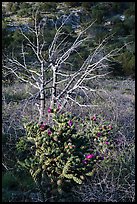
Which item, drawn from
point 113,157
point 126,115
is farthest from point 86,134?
point 126,115

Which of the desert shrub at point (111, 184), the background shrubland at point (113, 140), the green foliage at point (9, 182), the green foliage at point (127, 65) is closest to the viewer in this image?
the desert shrub at point (111, 184)

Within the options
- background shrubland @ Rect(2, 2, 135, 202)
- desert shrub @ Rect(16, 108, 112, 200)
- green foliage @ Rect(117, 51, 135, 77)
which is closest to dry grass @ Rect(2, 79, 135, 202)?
background shrubland @ Rect(2, 2, 135, 202)

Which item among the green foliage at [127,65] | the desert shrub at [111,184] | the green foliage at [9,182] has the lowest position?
the green foliage at [9,182]

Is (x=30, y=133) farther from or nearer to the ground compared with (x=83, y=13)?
nearer to the ground

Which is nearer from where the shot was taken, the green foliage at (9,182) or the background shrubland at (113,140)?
the background shrubland at (113,140)

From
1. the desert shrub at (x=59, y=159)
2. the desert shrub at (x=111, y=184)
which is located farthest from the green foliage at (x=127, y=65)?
the desert shrub at (x=59, y=159)

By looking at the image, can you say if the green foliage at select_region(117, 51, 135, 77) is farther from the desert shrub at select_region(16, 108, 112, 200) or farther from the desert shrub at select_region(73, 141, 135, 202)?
the desert shrub at select_region(16, 108, 112, 200)

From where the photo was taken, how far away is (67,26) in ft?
72.0

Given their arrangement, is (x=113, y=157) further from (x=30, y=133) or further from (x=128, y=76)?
(x=128, y=76)

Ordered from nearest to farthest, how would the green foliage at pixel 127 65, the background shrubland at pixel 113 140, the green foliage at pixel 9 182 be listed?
the background shrubland at pixel 113 140 → the green foliage at pixel 9 182 → the green foliage at pixel 127 65

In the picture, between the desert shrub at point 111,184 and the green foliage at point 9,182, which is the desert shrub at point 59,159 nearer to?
the desert shrub at point 111,184

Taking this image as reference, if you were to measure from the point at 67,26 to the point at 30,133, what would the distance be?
17.8 meters

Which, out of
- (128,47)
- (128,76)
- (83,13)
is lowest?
(128,76)

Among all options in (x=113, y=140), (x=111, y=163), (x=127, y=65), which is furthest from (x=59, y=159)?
(x=127, y=65)
